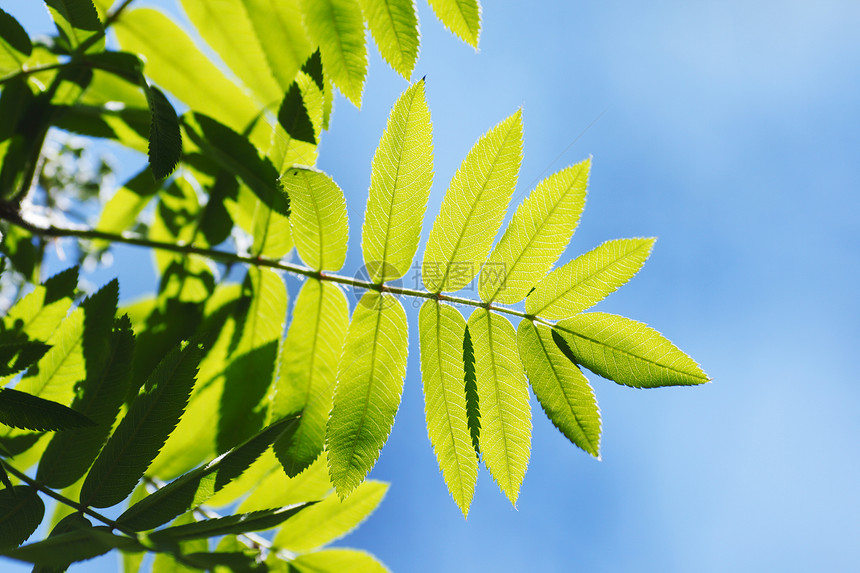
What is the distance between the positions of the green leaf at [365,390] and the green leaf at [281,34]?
98 cm

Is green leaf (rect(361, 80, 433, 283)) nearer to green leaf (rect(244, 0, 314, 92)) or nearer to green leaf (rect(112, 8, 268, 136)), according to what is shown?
green leaf (rect(244, 0, 314, 92))

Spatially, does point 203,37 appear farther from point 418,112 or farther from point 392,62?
point 418,112

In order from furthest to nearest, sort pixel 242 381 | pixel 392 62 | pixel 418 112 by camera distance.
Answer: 1. pixel 242 381
2. pixel 392 62
3. pixel 418 112

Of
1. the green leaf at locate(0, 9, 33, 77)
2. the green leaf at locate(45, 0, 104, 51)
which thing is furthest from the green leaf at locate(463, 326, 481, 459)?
the green leaf at locate(0, 9, 33, 77)

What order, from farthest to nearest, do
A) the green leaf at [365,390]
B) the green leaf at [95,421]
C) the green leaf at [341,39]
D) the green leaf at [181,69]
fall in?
1. the green leaf at [181,69]
2. the green leaf at [341,39]
3. the green leaf at [365,390]
4. the green leaf at [95,421]

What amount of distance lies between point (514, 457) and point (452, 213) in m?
0.76

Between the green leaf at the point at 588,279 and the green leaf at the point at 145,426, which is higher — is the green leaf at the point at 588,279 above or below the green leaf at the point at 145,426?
above

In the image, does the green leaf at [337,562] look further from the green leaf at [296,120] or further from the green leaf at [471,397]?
the green leaf at [296,120]

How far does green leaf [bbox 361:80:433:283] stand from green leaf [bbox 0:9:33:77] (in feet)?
4.49

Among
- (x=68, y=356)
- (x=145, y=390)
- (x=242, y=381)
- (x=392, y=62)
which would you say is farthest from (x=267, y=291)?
(x=392, y=62)

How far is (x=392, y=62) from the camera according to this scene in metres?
1.74

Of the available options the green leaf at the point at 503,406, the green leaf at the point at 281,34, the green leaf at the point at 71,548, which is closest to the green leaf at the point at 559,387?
the green leaf at the point at 503,406

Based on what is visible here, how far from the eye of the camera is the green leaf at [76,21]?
65.5 inches

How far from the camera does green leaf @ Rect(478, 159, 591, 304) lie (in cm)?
161
